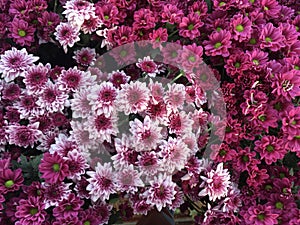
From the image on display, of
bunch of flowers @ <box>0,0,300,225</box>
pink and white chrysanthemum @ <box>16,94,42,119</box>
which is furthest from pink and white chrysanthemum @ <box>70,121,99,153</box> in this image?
pink and white chrysanthemum @ <box>16,94,42,119</box>

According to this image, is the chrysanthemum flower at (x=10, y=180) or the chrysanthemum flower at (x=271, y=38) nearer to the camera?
the chrysanthemum flower at (x=10, y=180)

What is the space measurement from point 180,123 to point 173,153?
0.07m

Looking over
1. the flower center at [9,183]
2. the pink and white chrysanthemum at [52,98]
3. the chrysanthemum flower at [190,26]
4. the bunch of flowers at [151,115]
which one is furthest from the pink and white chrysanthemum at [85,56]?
the flower center at [9,183]

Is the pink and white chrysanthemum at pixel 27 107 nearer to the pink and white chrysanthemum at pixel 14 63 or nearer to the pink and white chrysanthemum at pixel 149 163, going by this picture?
the pink and white chrysanthemum at pixel 14 63

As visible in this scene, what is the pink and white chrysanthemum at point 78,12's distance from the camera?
45.9 inches

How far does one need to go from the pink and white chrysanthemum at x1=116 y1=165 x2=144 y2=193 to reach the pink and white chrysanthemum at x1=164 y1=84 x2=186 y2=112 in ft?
0.49

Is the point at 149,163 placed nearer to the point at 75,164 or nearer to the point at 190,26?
the point at 75,164

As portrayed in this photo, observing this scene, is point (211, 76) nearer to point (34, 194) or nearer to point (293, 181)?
point (293, 181)

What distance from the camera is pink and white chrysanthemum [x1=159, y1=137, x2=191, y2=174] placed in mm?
1041

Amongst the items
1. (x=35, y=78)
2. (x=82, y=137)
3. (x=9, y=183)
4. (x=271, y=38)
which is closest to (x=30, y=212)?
(x=9, y=183)

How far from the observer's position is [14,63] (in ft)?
3.76

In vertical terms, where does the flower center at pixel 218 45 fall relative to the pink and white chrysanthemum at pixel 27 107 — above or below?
above

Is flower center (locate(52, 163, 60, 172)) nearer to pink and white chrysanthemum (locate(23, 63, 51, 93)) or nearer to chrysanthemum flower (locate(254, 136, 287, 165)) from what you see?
pink and white chrysanthemum (locate(23, 63, 51, 93))

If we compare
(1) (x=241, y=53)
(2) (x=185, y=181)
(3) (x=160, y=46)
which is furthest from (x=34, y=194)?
(1) (x=241, y=53)
